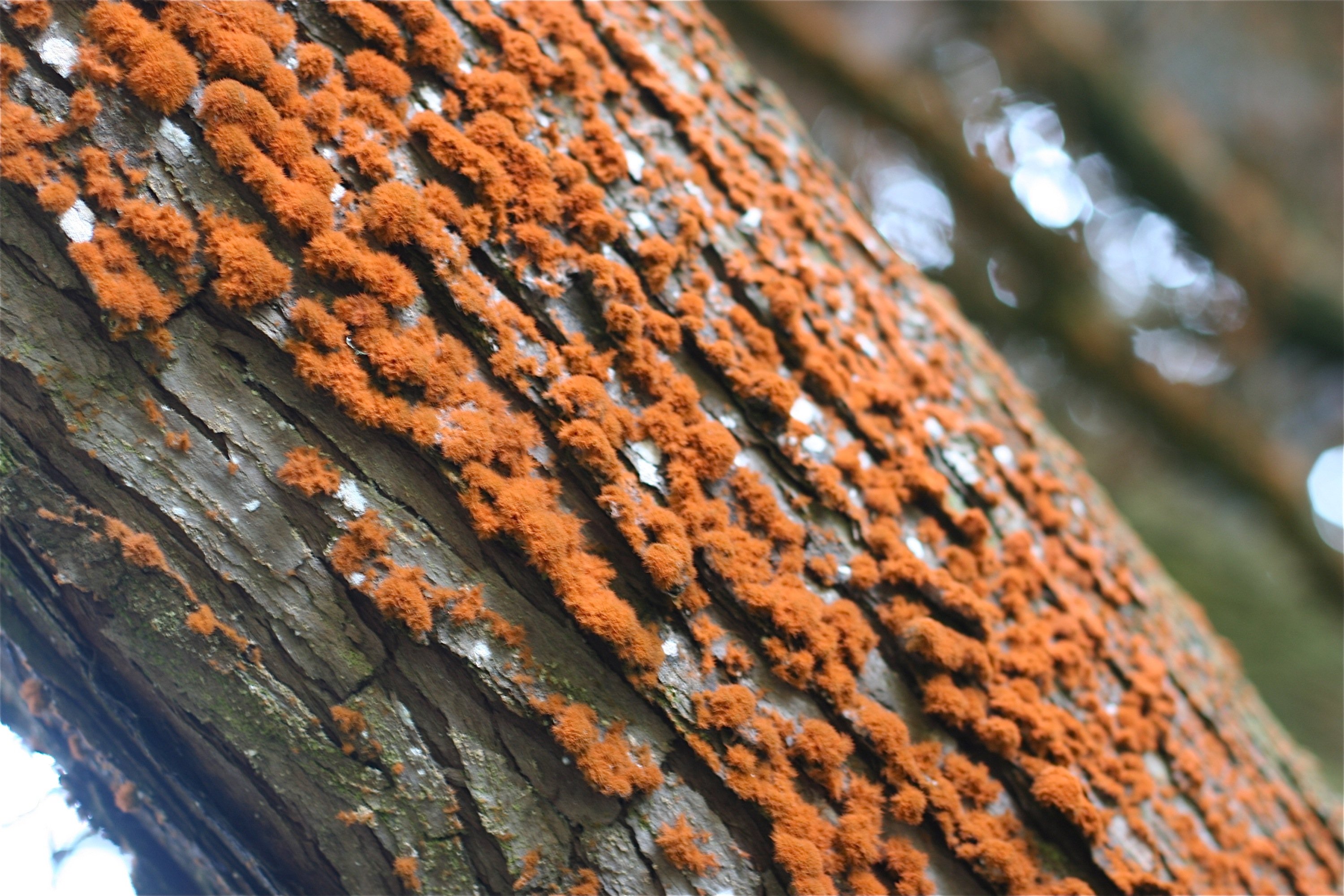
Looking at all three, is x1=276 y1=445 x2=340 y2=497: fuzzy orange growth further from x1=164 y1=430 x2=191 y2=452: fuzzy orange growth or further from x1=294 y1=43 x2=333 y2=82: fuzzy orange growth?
x1=294 y1=43 x2=333 y2=82: fuzzy orange growth

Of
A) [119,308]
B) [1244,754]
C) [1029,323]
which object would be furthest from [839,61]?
[119,308]

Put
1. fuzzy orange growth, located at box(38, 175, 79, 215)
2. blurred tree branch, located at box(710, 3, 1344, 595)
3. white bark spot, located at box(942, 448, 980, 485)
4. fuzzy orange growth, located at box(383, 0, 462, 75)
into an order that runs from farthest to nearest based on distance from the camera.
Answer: blurred tree branch, located at box(710, 3, 1344, 595)
white bark spot, located at box(942, 448, 980, 485)
fuzzy orange growth, located at box(383, 0, 462, 75)
fuzzy orange growth, located at box(38, 175, 79, 215)

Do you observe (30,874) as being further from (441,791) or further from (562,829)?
(562,829)

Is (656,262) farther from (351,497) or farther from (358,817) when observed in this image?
(358,817)

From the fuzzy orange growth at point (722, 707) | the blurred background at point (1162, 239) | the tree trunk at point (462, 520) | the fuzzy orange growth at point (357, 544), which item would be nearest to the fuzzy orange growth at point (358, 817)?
the tree trunk at point (462, 520)

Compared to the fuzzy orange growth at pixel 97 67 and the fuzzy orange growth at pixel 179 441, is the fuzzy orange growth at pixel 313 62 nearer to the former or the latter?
the fuzzy orange growth at pixel 97 67


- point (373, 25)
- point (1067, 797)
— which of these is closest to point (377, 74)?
point (373, 25)

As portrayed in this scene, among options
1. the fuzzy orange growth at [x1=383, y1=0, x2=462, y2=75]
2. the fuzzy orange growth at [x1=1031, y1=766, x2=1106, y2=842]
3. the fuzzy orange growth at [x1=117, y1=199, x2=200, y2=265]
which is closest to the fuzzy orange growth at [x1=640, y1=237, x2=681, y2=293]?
the fuzzy orange growth at [x1=383, y1=0, x2=462, y2=75]
